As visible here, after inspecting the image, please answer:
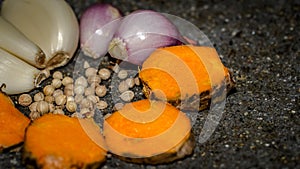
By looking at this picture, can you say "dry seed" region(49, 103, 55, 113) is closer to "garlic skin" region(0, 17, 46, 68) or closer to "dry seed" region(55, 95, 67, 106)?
"dry seed" region(55, 95, 67, 106)

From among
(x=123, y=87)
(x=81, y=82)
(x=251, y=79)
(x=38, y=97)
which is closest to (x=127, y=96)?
(x=123, y=87)

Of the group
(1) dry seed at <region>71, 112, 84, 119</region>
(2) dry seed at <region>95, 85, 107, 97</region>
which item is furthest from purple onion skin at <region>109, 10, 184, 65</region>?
(1) dry seed at <region>71, 112, 84, 119</region>

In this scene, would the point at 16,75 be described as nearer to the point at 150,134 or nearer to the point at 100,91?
the point at 100,91

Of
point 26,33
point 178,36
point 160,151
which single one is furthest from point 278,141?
point 26,33

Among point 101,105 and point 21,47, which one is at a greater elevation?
point 21,47

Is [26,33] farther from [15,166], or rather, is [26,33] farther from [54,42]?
[15,166]

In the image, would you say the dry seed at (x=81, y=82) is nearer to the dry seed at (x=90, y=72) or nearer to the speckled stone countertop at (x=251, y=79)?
the dry seed at (x=90, y=72)
